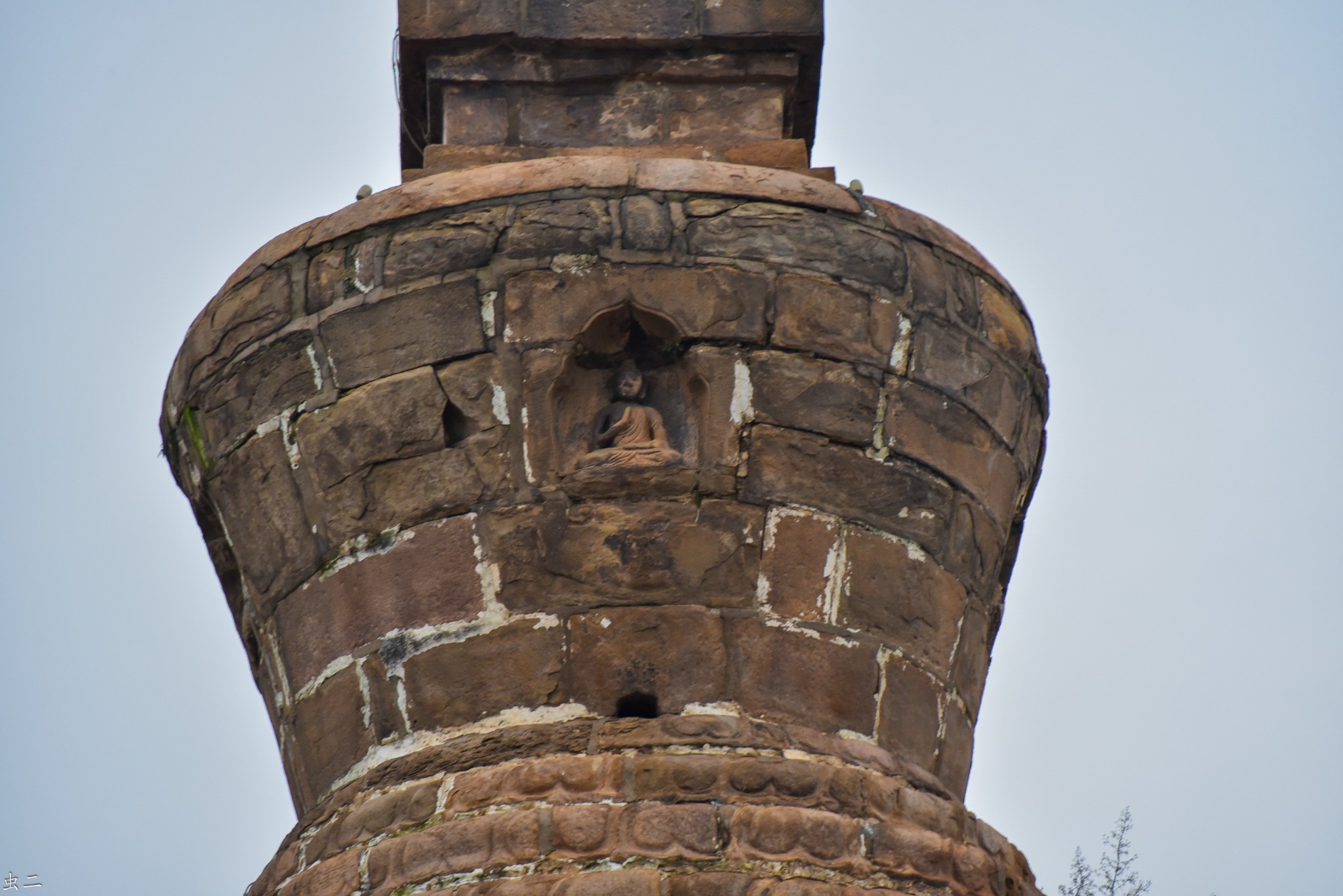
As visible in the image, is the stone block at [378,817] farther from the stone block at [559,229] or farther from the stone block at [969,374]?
the stone block at [969,374]

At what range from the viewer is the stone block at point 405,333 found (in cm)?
729

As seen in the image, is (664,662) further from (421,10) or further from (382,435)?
(421,10)

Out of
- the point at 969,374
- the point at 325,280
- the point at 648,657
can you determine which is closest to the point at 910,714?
the point at 648,657

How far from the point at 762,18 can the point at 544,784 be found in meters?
2.70

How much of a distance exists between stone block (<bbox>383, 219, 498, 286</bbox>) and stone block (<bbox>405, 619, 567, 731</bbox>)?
3.30ft

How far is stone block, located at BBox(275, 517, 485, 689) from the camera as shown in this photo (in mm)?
7109

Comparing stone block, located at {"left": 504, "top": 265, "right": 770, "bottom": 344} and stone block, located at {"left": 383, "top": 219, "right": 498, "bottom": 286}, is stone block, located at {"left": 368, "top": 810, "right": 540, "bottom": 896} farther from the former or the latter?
stone block, located at {"left": 383, "top": 219, "right": 498, "bottom": 286}

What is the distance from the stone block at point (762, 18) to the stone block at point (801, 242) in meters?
1.00

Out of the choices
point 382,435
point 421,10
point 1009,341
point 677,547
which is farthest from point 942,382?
point 421,10

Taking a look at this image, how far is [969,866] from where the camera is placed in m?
6.91

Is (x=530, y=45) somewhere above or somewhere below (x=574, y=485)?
above

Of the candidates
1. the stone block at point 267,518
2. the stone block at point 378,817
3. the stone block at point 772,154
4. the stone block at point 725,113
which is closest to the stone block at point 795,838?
the stone block at point 378,817

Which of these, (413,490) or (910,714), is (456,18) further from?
(910,714)

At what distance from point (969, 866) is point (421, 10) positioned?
313 cm
